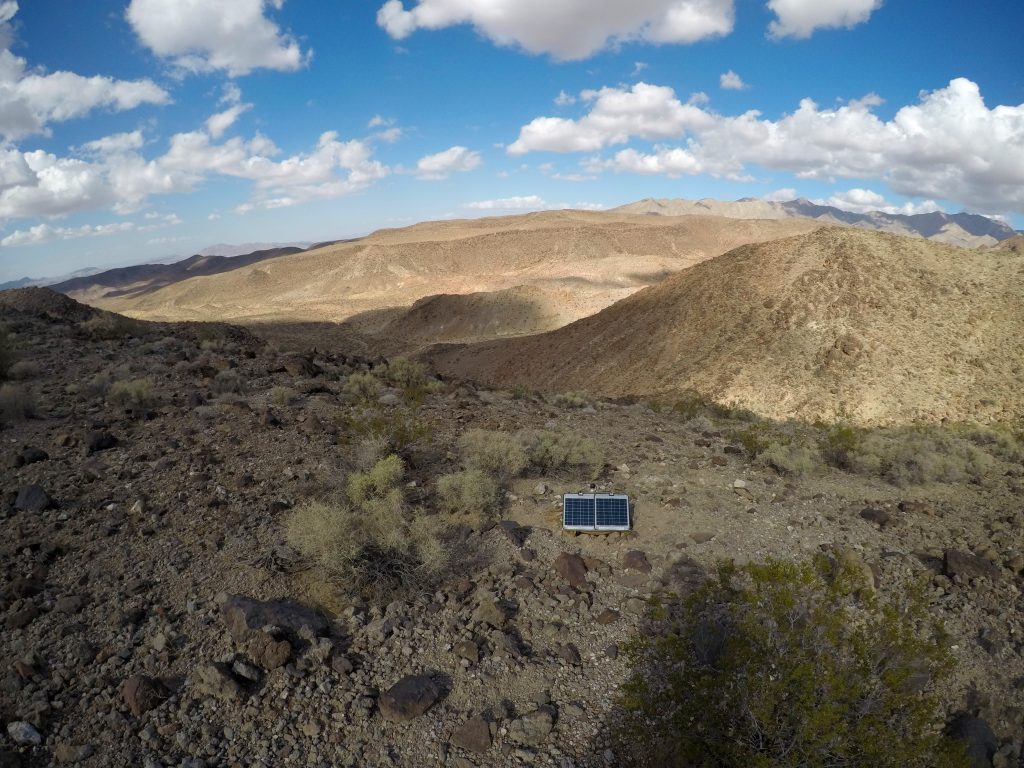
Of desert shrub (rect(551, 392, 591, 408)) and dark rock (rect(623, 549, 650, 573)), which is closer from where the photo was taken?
dark rock (rect(623, 549, 650, 573))

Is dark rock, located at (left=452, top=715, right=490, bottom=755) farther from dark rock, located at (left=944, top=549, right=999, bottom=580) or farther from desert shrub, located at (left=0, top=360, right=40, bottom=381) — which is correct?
desert shrub, located at (left=0, top=360, right=40, bottom=381)

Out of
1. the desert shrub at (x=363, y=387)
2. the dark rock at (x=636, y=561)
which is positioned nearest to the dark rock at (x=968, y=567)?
the dark rock at (x=636, y=561)

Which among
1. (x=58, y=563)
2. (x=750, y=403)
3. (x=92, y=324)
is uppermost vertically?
(x=92, y=324)

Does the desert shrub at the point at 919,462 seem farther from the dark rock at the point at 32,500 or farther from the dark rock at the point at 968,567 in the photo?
the dark rock at the point at 32,500

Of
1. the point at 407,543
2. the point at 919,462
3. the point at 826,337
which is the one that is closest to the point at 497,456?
the point at 407,543

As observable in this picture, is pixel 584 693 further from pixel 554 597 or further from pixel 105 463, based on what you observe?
pixel 105 463

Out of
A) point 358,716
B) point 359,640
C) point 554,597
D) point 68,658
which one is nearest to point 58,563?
point 68,658

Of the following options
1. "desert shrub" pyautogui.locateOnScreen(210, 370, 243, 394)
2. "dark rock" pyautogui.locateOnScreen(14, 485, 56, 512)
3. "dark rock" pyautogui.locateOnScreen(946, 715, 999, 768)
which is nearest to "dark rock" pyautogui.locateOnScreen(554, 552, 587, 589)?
"dark rock" pyautogui.locateOnScreen(946, 715, 999, 768)
